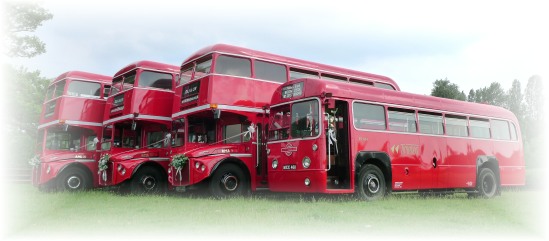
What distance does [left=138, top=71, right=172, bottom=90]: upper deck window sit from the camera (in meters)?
14.6

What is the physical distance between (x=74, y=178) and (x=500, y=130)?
13361mm

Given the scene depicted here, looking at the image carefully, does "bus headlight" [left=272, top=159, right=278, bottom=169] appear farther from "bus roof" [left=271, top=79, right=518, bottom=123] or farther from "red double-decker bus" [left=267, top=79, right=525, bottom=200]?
"bus roof" [left=271, top=79, right=518, bottom=123]

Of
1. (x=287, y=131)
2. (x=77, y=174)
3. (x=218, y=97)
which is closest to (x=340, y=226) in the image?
(x=287, y=131)

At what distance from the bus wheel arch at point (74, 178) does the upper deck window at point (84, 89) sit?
251cm

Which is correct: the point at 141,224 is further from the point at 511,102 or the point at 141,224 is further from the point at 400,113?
the point at 511,102

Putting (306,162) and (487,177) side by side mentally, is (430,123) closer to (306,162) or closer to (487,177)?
(487,177)

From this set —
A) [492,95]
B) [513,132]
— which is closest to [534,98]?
[492,95]

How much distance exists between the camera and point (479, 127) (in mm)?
13445

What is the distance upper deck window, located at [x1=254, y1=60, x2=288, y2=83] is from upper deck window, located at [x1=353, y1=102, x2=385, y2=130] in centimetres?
308

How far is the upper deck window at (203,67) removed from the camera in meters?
12.3

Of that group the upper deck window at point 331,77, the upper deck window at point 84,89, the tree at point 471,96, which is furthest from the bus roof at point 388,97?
the tree at point 471,96

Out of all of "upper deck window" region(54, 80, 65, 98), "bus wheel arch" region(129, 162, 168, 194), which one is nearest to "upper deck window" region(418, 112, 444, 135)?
"bus wheel arch" region(129, 162, 168, 194)

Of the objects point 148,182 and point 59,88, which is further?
point 59,88

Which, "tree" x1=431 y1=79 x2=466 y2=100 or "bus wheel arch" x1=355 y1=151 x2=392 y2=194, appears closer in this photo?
"bus wheel arch" x1=355 y1=151 x2=392 y2=194
